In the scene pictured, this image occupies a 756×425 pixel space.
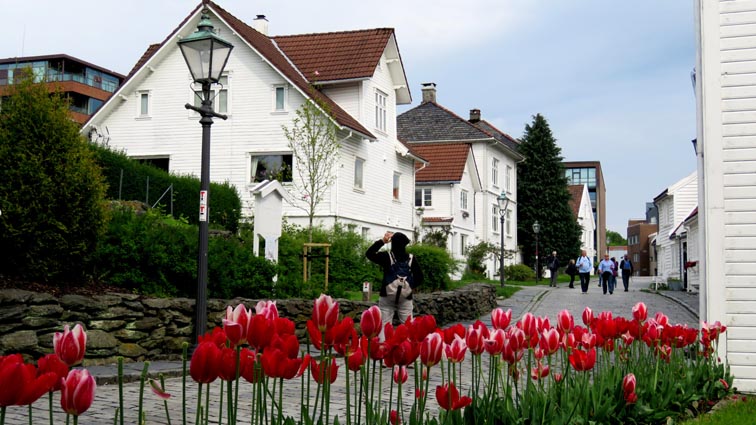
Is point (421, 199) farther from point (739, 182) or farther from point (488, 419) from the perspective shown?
point (488, 419)

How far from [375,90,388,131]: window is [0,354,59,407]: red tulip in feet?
103

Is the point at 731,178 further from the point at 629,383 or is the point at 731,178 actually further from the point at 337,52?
the point at 337,52

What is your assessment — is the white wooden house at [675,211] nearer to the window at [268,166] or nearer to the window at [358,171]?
the window at [358,171]

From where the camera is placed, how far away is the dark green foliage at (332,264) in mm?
16203

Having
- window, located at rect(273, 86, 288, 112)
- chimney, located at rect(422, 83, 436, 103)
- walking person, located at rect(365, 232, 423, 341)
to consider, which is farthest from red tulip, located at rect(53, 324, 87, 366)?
chimney, located at rect(422, 83, 436, 103)

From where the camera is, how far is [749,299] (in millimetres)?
9852

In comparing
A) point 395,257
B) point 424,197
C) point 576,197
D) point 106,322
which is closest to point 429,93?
point 424,197

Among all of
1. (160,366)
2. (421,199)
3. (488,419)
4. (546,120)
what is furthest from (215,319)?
(546,120)

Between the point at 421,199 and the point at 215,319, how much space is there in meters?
34.3

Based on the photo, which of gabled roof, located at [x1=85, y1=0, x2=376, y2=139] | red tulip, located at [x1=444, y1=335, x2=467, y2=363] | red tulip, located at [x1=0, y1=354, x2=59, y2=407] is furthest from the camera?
gabled roof, located at [x1=85, y1=0, x2=376, y2=139]

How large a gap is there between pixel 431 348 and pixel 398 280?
349 inches

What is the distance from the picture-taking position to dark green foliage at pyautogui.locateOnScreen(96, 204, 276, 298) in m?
12.2

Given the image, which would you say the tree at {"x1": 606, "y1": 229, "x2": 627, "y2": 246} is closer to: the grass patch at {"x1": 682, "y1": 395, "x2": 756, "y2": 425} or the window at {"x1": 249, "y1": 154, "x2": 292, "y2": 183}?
the window at {"x1": 249, "y1": 154, "x2": 292, "y2": 183}

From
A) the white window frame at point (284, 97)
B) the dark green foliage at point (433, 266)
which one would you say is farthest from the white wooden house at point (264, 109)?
the dark green foliage at point (433, 266)
